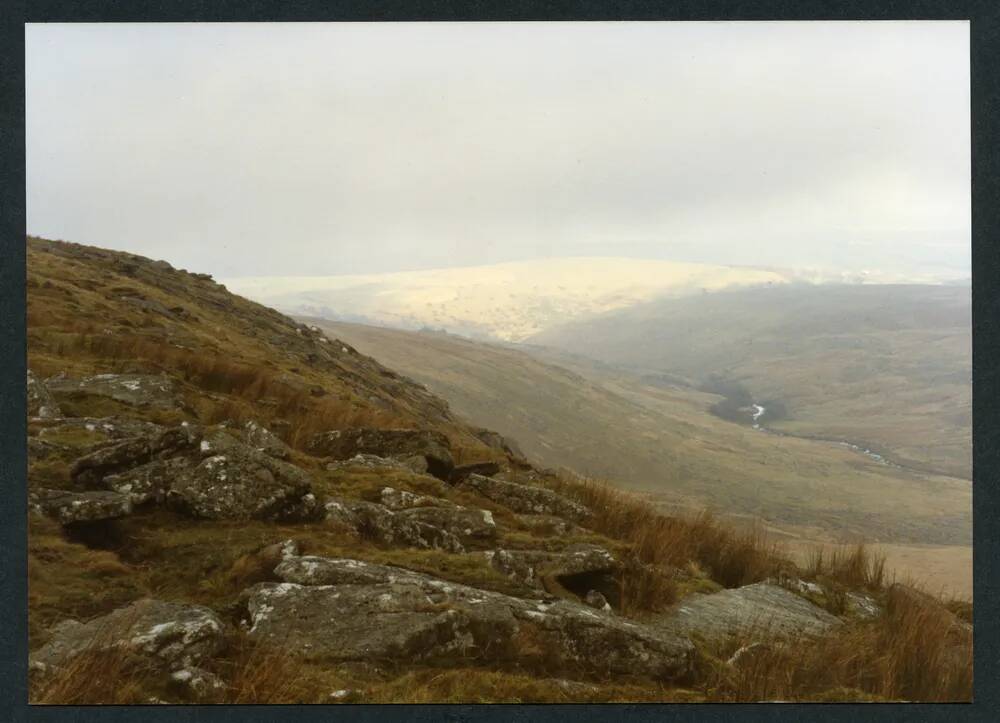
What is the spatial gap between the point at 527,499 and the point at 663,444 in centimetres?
1050

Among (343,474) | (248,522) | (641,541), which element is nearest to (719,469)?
(641,541)

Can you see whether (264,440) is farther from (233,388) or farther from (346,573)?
(233,388)

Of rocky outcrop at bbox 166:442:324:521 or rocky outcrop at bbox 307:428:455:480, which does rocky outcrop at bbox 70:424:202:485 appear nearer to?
rocky outcrop at bbox 166:442:324:521

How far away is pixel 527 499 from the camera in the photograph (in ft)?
18.8

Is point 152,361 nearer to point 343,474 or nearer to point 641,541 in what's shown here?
point 343,474

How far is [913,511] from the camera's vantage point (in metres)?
11.8

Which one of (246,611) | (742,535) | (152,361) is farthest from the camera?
(152,361)

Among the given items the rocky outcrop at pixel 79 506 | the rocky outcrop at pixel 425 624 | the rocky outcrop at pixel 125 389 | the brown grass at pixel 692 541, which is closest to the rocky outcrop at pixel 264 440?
the rocky outcrop at pixel 125 389

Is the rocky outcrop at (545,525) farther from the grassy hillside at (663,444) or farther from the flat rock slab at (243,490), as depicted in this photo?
the grassy hillside at (663,444)

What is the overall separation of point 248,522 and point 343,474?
96cm

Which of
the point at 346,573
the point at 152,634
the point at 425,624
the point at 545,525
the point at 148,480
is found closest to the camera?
the point at 152,634

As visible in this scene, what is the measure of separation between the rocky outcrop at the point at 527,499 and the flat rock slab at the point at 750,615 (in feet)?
3.91

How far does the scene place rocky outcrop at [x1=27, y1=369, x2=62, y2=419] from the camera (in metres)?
5.23

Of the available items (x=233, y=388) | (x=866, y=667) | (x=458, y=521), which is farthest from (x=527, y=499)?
(x=233, y=388)
